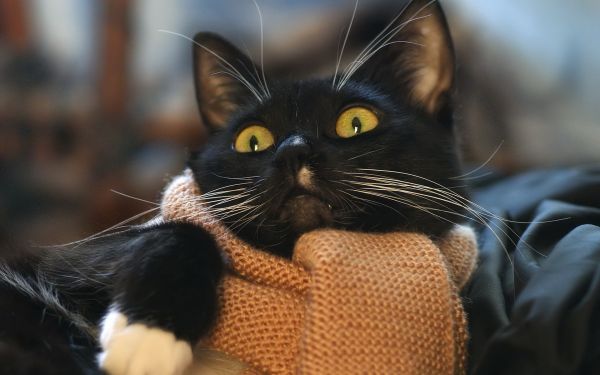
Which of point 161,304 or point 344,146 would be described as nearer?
point 161,304

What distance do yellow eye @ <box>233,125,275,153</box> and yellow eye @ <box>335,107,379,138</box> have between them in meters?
0.11

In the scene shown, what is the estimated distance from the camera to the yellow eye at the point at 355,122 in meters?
0.94

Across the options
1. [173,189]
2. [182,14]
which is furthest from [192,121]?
[173,189]

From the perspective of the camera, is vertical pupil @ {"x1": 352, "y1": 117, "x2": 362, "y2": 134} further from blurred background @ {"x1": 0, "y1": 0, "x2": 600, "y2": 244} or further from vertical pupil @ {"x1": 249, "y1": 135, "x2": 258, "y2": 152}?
blurred background @ {"x1": 0, "y1": 0, "x2": 600, "y2": 244}

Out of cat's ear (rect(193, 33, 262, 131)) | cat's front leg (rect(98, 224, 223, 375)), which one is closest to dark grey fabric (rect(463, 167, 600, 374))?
cat's front leg (rect(98, 224, 223, 375))

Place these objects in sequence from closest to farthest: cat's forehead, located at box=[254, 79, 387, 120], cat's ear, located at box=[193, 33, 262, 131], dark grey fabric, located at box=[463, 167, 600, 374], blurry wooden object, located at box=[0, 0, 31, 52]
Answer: dark grey fabric, located at box=[463, 167, 600, 374]
cat's forehead, located at box=[254, 79, 387, 120]
cat's ear, located at box=[193, 33, 262, 131]
blurry wooden object, located at box=[0, 0, 31, 52]

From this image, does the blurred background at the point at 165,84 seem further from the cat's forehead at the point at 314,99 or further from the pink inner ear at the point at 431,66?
the cat's forehead at the point at 314,99

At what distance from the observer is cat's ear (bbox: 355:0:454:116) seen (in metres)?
1.03

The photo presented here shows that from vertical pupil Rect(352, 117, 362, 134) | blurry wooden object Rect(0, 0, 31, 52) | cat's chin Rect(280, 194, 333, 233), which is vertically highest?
blurry wooden object Rect(0, 0, 31, 52)

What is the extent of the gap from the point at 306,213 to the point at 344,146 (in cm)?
12

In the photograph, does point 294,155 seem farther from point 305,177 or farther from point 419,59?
point 419,59

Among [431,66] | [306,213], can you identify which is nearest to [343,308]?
[306,213]

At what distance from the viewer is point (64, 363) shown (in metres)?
0.72

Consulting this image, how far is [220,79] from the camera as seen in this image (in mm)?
1175
